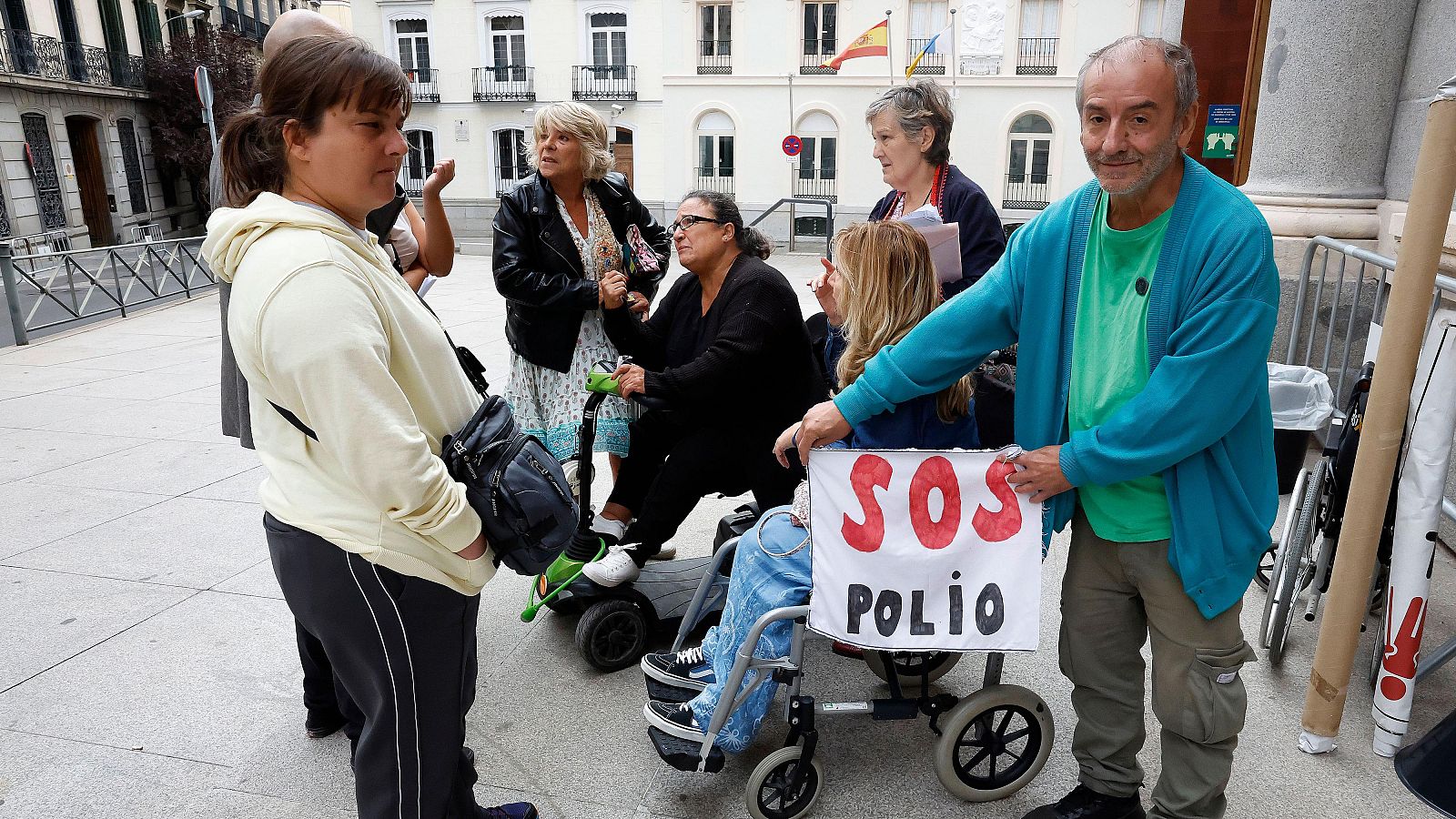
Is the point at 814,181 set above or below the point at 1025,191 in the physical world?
above

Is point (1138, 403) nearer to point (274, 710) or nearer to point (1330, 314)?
point (274, 710)

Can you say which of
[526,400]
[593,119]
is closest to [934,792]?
[526,400]

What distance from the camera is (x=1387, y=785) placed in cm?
253

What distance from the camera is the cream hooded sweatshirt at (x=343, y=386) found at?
1.52 metres

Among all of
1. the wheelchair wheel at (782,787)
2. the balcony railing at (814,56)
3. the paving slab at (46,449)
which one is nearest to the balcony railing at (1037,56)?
the balcony railing at (814,56)

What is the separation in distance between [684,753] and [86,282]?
12.2 meters

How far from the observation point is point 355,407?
5.00 ft

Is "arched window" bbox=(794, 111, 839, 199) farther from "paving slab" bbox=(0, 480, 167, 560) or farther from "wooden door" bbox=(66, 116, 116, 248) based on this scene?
"paving slab" bbox=(0, 480, 167, 560)

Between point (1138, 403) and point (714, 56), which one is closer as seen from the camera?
point (1138, 403)

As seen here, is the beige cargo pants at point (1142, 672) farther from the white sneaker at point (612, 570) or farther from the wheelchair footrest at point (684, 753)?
the white sneaker at point (612, 570)

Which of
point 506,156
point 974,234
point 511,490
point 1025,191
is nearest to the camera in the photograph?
point 511,490

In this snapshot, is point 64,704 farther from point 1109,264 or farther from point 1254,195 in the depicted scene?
point 1254,195

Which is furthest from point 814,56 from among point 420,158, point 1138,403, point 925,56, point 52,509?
point 1138,403

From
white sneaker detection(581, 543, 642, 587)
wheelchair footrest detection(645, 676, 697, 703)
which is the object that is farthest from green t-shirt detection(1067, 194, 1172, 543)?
white sneaker detection(581, 543, 642, 587)
